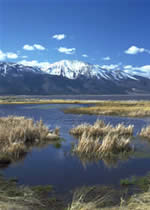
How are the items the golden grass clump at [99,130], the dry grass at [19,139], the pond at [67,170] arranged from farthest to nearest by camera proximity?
the golden grass clump at [99,130] → the dry grass at [19,139] → the pond at [67,170]

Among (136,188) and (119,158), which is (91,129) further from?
(136,188)

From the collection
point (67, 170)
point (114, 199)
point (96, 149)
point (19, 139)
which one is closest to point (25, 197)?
point (114, 199)

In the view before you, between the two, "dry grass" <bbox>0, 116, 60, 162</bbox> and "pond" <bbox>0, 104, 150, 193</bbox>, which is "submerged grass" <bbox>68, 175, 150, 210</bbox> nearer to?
"pond" <bbox>0, 104, 150, 193</bbox>

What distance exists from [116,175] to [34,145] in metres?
8.01

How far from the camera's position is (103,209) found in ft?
24.5

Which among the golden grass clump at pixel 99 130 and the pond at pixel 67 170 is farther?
the golden grass clump at pixel 99 130

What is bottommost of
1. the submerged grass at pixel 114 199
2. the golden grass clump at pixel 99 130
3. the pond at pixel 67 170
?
the pond at pixel 67 170

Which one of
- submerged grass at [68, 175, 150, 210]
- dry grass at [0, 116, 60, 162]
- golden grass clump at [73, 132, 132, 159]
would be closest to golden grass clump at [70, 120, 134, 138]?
dry grass at [0, 116, 60, 162]

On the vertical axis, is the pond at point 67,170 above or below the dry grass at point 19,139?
below

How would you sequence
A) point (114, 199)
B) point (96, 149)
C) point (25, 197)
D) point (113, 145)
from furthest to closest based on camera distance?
point (113, 145), point (96, 149), point (114, 199), point (25, 197)

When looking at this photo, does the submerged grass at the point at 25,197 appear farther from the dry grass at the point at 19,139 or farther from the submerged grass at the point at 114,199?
the dry grass at the point at 19,139

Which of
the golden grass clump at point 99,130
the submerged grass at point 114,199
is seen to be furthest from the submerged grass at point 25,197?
the golden grass clump at point 99,130

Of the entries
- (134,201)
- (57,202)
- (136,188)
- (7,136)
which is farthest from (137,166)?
(7,136)

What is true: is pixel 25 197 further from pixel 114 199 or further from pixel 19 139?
pixel 19 139
